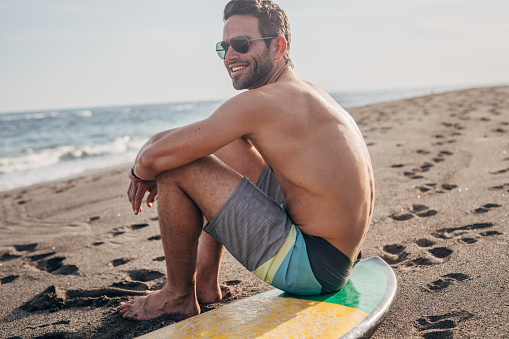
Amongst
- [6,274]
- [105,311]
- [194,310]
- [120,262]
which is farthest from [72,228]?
[194,310]

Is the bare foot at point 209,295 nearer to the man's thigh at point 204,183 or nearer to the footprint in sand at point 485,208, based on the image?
the man's thigh at point 204,183

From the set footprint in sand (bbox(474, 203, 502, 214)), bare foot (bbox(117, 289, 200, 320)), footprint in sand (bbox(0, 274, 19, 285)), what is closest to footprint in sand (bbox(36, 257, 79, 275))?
footprint in sand (bbox(0, 274, 19, 285))

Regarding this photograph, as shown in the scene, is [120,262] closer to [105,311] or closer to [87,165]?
[105,311]

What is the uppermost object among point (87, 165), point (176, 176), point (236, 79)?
point (236, 79)

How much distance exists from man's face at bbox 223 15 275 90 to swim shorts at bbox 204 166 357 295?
0.62m

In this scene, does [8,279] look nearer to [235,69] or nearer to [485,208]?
[235,69]

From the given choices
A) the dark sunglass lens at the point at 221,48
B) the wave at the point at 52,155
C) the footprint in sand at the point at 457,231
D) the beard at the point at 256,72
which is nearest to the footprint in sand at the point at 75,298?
the beard at the point at 256,72

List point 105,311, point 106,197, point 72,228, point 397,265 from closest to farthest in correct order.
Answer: point 105,311 → point 397,265 → point 72,228 → point 106,197

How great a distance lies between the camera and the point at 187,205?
6.83 feet

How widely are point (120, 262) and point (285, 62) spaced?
1.93m

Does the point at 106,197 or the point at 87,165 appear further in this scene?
the point at 87,165

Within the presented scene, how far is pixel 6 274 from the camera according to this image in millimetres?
3238

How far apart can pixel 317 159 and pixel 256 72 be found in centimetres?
69

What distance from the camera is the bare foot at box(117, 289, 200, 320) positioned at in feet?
7.47
